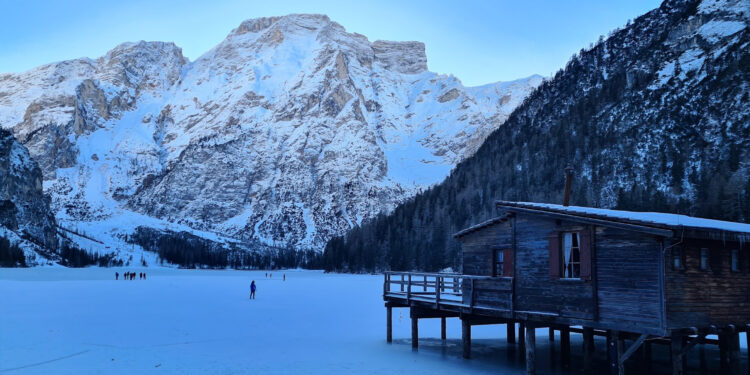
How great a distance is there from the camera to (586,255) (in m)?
18.4

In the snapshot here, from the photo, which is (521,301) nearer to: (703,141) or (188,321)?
(188,321)

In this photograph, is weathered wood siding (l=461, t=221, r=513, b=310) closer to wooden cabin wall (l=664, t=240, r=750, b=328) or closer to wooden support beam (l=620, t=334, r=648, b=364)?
wooden support beam (l=620, t=334, r=648, b=364)

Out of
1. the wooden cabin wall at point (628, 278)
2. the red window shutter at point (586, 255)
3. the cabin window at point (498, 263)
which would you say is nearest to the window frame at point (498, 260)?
the cabin window at point (498, 263)

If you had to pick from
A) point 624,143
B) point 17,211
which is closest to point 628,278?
point 624,143

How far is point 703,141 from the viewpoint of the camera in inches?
3794

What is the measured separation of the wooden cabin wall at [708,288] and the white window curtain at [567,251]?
10.8 ft

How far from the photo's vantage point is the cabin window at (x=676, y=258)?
16703mm

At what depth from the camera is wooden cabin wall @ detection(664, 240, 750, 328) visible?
16578 millimetres

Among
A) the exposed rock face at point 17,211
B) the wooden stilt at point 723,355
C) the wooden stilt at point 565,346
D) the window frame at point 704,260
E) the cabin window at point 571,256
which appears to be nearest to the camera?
the window frame at point 704,260

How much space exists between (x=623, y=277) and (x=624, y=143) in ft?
334

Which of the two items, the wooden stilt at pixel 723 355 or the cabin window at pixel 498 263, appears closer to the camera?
the wooden stilt at pixel 723 355

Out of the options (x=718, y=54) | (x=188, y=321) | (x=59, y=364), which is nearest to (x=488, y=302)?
(x=59, y=364)

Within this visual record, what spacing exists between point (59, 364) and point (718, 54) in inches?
4749

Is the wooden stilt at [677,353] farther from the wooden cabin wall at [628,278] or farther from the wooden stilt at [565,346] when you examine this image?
the wooden stilt at [565,346]
